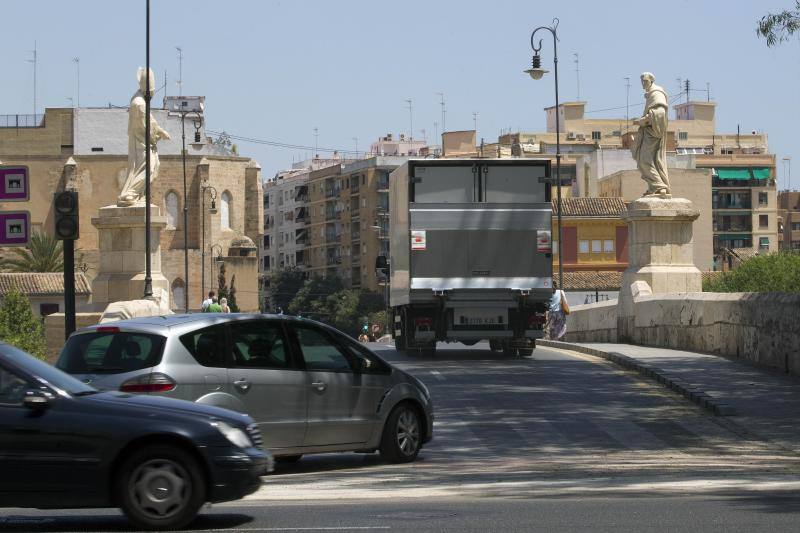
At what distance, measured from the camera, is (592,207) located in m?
108

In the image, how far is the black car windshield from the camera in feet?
31.7

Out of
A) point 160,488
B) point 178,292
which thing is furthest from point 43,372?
point 178,292

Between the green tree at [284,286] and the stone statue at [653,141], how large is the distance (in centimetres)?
12421

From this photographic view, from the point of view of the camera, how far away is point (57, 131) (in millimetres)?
127125

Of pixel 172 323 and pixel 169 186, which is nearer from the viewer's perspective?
pixel 172 323

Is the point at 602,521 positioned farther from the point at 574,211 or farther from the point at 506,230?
the point at 574,211

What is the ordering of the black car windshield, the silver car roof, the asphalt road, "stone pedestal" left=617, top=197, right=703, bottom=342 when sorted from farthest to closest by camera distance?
"stone pedestal" left=617, top=197, right=703, bottom=342
the silver car roof
the asphalt road
the black car windshield

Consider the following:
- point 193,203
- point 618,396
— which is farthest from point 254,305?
point 618,396

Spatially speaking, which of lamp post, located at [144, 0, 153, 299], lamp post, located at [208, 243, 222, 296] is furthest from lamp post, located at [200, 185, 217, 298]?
lamp post, located at [144, 0, 153, 299]

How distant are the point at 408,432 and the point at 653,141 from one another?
2063 cm

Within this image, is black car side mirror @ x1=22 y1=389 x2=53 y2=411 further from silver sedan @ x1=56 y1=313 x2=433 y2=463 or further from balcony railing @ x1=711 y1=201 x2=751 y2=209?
balcony railing @ x1=711 y1=201 x2=751 y2=209

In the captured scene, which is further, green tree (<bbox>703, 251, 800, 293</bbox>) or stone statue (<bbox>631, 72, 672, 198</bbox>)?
green tree (<bbox>703, 251, 800, 293</bbox>)

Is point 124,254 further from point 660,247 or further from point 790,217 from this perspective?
point 790,217

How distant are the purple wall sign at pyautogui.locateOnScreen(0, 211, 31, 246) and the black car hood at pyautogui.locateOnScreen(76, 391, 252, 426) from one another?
6839 millimetres
